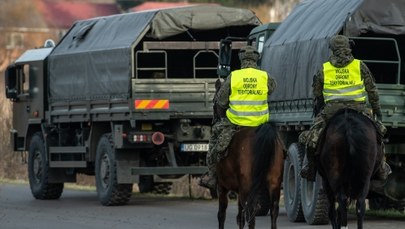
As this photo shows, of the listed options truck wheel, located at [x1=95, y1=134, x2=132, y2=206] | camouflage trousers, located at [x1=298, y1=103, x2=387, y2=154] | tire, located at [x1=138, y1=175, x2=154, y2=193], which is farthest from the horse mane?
tire, located at [x1=138, y1=175, x2=154, y2=193]

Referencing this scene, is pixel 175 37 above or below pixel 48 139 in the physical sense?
above

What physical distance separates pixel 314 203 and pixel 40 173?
32.7 feet

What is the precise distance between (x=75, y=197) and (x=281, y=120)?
27.6 feet

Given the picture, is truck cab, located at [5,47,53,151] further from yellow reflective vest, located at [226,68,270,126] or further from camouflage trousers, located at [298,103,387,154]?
yellow reflective vest, located at [226,68,270,126]

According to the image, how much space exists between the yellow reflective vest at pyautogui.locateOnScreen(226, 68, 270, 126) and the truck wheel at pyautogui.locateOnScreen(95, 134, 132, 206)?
857 cm

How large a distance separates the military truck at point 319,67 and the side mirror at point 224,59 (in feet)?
2.02

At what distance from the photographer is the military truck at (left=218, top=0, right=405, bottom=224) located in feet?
60.5

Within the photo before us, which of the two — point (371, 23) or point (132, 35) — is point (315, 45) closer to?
point (371, 23)

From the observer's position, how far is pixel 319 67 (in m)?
18.8

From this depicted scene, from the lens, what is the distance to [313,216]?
18.6 meters

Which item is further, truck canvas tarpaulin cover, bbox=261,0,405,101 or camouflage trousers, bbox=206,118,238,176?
truck canvas tarpaulin cover, bbox=261,0,405,101

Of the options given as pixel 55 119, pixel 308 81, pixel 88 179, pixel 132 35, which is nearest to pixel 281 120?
pixel 308 81

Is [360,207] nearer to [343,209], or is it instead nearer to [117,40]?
[343,209]

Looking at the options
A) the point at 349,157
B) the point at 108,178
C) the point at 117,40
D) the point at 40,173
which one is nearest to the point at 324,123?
the point at 349,157
